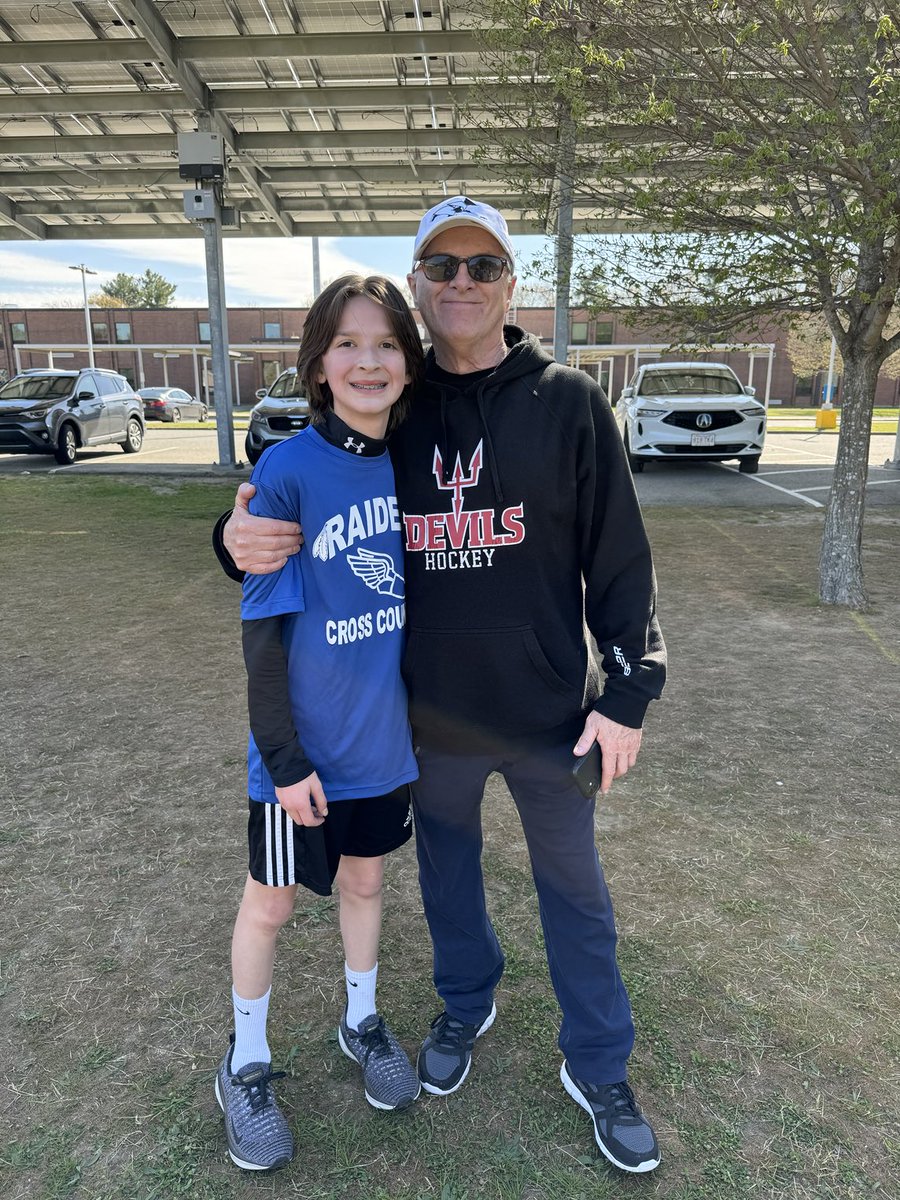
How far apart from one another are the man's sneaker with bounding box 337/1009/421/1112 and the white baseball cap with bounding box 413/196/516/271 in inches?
76.8

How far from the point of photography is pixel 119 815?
137 inches

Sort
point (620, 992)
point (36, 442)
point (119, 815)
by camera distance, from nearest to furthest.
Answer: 1. point (620, 992)
2. point (119, 815)
3. point (36, 442)

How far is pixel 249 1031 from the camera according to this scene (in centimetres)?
204

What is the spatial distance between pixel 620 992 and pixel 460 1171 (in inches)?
21.2

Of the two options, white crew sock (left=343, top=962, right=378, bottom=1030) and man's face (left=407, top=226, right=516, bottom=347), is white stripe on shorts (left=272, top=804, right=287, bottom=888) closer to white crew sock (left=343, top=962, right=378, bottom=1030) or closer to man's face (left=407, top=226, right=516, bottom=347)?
white crew sock (left=343, top=962, right=378, bottom=1030)

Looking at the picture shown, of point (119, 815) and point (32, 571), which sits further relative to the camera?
point (32, 571)

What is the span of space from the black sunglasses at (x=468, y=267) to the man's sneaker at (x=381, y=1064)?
1873 millimetres

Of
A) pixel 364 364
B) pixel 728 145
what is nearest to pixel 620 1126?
pixel 364 364

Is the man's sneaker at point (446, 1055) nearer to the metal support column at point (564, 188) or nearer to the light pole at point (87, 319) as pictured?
the metal support column at point (564, 188)

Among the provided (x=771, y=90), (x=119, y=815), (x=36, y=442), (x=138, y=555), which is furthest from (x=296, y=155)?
(x=119, y=815)

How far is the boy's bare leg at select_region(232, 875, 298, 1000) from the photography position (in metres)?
1.97

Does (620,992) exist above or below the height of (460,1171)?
above

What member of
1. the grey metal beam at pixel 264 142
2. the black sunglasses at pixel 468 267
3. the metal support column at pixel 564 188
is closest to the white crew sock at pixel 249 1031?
the black sunglasses at pixel 468 267

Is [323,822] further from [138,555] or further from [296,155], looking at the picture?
[296,155]
